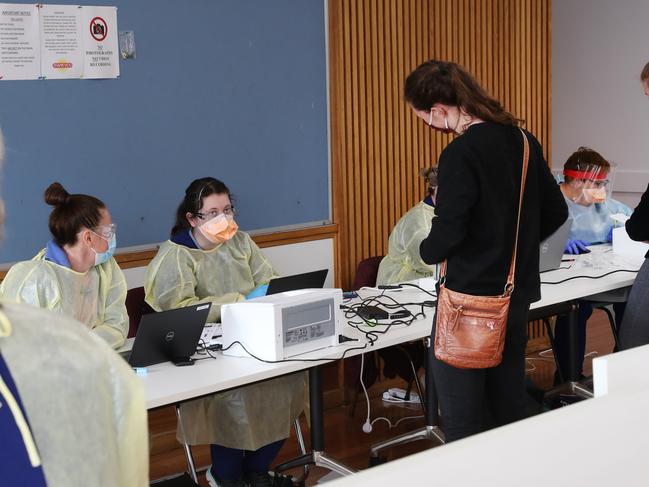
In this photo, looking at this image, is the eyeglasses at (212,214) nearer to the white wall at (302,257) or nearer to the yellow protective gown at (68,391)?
the white wall at (302,257)

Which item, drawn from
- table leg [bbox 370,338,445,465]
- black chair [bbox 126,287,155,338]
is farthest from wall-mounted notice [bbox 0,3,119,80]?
table leg [bbox 370,338,445,465]

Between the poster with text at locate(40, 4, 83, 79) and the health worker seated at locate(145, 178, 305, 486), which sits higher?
the poster with text at locate(40, 4, 83, 79)

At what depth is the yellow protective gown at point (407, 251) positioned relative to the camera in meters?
4.60

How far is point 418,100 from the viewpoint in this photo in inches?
104

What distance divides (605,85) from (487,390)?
5.12 meters

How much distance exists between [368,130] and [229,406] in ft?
6.65

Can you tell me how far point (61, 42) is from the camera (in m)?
3.89

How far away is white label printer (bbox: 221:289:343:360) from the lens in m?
2.98

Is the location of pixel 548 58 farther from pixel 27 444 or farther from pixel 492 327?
pixel 27 444

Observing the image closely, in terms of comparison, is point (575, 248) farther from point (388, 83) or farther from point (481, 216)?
point (481, 216)

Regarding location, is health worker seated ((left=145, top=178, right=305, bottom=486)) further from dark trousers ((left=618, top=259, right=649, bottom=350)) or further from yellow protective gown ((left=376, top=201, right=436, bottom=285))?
dark trousers ((left=618, top=259, right=649, bottom=350))

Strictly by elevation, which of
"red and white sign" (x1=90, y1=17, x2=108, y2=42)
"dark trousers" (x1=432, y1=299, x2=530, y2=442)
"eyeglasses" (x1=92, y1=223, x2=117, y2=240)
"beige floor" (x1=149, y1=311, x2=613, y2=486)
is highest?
"red and white sign" (x1=90, y1=17, x2=108, y2=42)

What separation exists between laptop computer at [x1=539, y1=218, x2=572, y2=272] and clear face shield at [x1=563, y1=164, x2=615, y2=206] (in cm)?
58

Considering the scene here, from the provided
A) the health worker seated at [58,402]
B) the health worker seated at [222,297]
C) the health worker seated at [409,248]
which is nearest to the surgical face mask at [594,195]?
the health worker seated at [409,248]
